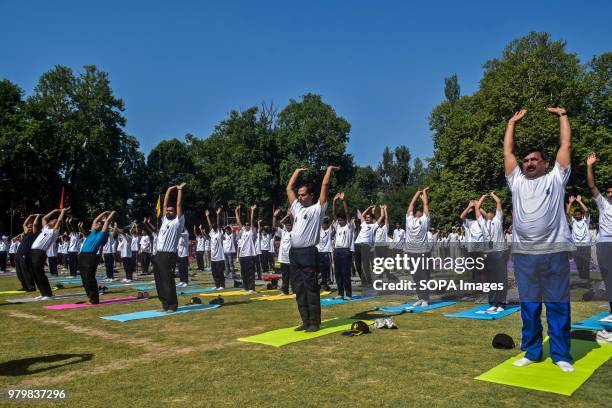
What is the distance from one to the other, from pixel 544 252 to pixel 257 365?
3.97 metres

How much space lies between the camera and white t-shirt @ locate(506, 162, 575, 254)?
6.00 metres

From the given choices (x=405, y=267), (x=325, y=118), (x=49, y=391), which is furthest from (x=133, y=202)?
(x=49, y=391)

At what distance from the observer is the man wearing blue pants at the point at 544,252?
5.91 meters

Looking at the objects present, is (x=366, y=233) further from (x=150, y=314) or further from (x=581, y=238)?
(x=150, y=314)

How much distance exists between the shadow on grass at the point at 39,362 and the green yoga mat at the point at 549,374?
5470 mm

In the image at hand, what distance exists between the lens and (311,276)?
8.55m

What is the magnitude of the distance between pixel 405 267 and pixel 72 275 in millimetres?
19181

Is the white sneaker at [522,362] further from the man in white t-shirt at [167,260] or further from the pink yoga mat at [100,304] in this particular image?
the pink yoga mat at [100,304]

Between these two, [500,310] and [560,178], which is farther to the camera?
[500,310]

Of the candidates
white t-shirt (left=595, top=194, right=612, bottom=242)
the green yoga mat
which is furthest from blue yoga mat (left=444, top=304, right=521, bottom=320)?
the green yoga mat

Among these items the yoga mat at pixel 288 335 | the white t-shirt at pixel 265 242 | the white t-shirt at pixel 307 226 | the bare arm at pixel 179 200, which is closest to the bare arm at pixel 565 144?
the white t-shirt at pixel 307 226

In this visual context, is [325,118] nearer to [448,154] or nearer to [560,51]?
[448,154]

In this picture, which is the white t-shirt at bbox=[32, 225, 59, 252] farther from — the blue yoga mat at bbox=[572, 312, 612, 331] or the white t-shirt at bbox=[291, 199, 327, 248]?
the blue yoga mat at bbox=[572, 312, 612, 331]

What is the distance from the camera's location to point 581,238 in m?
15.4
